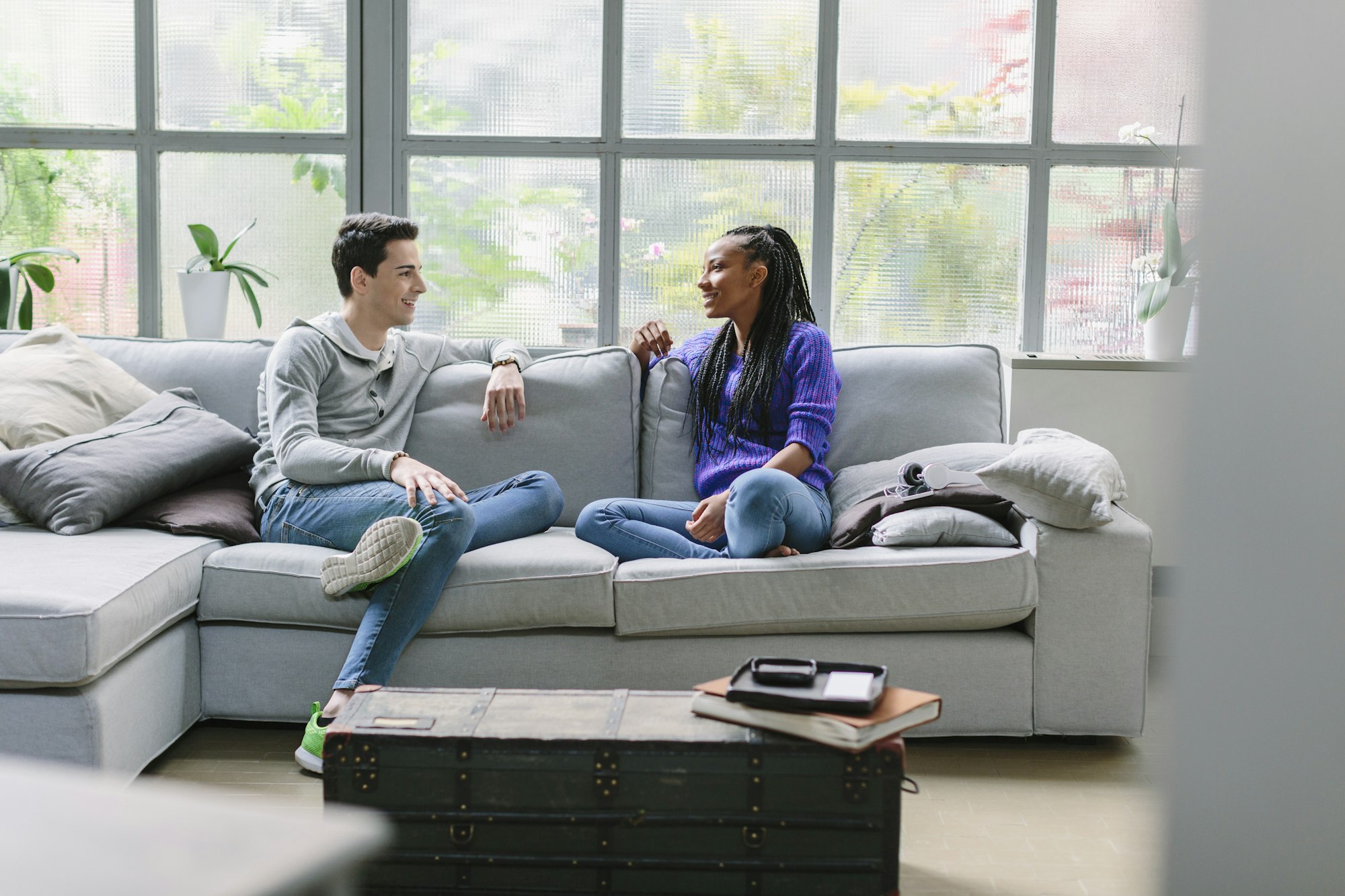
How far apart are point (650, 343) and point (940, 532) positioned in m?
1.01

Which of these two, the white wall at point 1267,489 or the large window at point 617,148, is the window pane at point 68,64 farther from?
the white wall at point 1267,489

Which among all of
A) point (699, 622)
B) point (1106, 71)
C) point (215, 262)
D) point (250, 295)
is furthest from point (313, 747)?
point (1106, 71)

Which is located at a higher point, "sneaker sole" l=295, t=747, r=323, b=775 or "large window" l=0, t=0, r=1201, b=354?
"large window" l=0, t=0, r=1201, b=354

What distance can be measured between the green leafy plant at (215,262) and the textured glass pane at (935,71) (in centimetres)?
188

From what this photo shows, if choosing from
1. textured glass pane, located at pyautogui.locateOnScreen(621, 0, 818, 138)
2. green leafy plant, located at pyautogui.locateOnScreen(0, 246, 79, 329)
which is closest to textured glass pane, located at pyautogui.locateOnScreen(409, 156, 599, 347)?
textured glass pane, located at pyautogui.locateOnScreen(621, 0, 818, 138)

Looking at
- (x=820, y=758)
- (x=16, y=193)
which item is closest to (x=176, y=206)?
(x=16, y=193)

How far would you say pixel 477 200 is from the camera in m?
3.54

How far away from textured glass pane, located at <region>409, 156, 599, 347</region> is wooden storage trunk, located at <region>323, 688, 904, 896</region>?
213cm

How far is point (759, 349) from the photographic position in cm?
280

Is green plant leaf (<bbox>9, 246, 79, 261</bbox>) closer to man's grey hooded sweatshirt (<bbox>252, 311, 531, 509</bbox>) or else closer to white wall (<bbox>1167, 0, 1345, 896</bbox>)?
man's grey hooded sweatshirt (<bbox>252, 311, 531, 509</bbox>)

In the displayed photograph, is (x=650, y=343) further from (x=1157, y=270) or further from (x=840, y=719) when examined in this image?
(x=840, y=719)

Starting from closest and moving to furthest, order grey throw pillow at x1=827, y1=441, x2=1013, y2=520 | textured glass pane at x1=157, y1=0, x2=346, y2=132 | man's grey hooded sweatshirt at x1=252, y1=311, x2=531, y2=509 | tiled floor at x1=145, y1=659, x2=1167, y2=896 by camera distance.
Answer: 1. tiled floor at x1=145, y1=659, x2=1167, y2=896
2. man's grey hooded sweatshirt at x1=252, y1=311, x2=531, y2=509
3. grey throw pillow at x1=827, y1=441, x2=1013, y2=520
4. textured glass pane at x1=157, y1=0, x2=346, y2=132

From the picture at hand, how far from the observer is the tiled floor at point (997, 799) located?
181 cm

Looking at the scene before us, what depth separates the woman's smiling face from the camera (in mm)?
2830
